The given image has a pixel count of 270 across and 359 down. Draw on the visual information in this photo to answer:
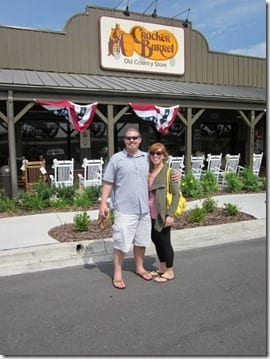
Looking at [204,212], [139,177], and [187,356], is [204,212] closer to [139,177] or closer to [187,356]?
[139,177]

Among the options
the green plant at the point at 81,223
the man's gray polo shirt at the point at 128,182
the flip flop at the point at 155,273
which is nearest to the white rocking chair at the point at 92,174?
the green plant at the point at 81,223

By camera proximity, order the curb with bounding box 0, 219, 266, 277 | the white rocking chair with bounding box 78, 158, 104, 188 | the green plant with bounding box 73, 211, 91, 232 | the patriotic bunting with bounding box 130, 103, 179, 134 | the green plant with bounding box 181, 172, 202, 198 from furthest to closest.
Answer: the patriotic bunting with bounding box 130, 103, 179, 134, the white rocking chair with bounding box 78, 158, 104, 188, the green plant with bounding box 181, 172, 202, 198, the green plant with bounding box 73, 211, 91, 232, the curb with bounding box 0, 219, 266, 277

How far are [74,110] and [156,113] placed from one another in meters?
2.56

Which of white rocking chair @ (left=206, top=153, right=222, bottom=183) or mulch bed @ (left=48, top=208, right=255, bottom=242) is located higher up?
white rocking chair @ (left=206, top=153, right=222, bottom=183)

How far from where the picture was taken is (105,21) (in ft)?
42.2

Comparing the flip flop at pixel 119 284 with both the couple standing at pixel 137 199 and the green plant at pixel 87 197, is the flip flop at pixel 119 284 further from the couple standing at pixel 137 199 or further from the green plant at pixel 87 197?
the green plant at pixel 87 197

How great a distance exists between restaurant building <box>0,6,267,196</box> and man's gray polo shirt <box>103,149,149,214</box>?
615 cm

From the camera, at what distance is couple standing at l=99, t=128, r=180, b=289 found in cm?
388

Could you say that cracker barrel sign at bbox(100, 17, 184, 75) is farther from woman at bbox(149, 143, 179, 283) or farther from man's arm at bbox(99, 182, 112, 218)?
man's arm at bbox(99, 182, 112, 218)

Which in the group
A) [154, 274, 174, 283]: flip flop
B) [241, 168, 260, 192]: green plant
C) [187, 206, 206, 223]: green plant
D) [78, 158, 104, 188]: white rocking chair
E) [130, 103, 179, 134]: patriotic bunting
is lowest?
[154, 274, 174, 283]: flip flop

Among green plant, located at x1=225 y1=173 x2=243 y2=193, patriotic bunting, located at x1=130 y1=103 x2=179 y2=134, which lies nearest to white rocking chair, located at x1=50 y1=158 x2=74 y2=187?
patriotic bunting, located at x1=130 y1=103 x2=179 y2=134

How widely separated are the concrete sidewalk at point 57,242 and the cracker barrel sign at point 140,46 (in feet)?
25.3

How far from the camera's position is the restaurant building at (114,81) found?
10.4 m

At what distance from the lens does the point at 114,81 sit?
39.0 feet
